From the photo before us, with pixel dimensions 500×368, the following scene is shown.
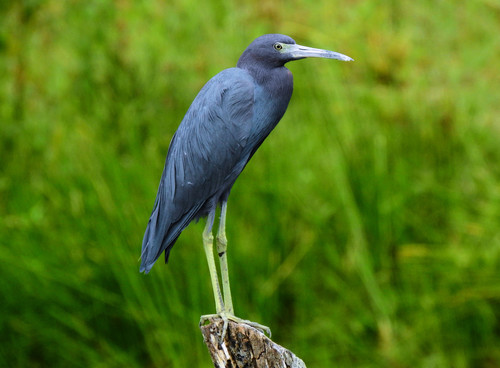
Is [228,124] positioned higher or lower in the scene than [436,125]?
higher

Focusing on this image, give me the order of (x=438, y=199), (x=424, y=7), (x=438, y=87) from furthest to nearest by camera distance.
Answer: (x=424, y=7)
(x=438, y=87)
(x=438, y=199)

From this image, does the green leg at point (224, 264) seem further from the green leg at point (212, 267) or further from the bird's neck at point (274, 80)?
the bird's neck at point (274, 80)

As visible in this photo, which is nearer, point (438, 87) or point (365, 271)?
point (365, 271)

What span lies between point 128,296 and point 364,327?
1546 millimetres

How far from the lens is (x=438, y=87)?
249 inches

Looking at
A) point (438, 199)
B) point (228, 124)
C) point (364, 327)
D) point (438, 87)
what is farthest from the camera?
point (438, 87)

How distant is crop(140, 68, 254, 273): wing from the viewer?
2623 millimetres

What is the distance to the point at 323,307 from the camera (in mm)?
4797

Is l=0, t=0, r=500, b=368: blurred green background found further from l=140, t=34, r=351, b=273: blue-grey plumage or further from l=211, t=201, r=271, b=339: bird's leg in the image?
l=140, t=34, r=351, b=273: blue-grey plumage

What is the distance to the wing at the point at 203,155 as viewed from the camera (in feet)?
8.61

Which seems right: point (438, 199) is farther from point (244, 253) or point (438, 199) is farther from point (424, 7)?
point (424, 7)

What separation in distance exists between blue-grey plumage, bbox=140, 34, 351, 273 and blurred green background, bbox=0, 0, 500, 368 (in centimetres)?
148

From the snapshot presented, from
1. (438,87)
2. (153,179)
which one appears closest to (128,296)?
(153,179)

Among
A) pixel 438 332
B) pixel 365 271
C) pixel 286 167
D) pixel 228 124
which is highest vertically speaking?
pixel 228 124
